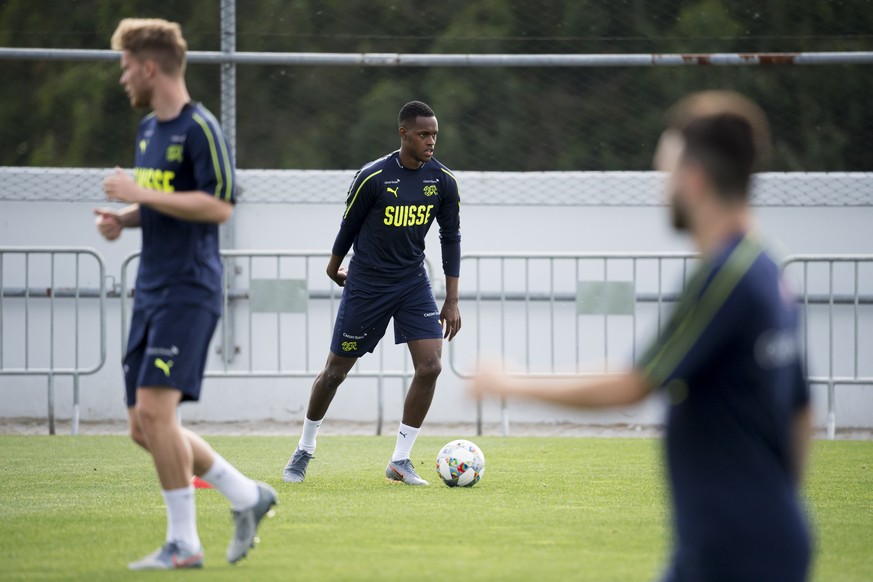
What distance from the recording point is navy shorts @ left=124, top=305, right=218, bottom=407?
14.6 ft

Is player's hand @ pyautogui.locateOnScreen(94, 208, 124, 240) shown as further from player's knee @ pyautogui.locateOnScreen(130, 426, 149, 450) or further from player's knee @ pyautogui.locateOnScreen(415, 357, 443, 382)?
player's knee @ pyautogui.locateOnScreen(415, 357, 443, 382)

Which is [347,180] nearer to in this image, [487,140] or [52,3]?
[487,140]

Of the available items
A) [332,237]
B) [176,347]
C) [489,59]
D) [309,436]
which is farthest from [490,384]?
[332,237]

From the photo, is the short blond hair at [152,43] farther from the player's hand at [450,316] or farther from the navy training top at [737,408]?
the player's hand at [450,316]

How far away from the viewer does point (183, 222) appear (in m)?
4.57

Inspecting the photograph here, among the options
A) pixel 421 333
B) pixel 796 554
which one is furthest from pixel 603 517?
pixel 796 554

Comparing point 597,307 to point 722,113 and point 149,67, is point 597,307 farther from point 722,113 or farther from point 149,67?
point 722,113

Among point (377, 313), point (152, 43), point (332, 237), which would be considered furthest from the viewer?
point (332, 237)

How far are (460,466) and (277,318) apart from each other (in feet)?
14.1

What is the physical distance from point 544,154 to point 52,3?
6.51 m

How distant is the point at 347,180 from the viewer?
37.6 ft

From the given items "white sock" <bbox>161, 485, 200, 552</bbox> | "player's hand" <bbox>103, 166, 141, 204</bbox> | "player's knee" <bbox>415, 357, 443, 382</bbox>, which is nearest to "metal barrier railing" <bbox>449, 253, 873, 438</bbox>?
"player's knee" <bbox>415, 357, 443, 382</bbox>

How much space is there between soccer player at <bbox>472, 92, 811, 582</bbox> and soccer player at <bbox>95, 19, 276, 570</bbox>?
201 centimetres

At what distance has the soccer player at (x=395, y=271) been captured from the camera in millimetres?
7250
